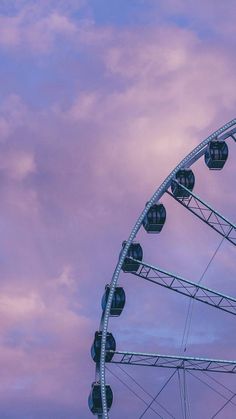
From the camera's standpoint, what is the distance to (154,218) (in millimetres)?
73562

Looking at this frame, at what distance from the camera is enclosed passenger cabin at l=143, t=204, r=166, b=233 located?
73.3m

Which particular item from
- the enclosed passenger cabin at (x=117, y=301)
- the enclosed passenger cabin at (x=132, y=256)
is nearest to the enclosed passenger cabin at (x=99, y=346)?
the enclosed passenger cabin at (x=117, y=301)

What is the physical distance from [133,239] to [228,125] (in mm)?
8279

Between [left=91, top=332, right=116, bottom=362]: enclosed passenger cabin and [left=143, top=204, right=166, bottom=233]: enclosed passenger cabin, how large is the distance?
691 cm

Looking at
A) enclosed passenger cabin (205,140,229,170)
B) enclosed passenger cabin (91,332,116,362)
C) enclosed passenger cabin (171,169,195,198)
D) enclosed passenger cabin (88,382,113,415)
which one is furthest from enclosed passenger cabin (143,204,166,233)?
enclosed passenger cabin (88,382,113,415)

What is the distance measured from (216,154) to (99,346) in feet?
43.1

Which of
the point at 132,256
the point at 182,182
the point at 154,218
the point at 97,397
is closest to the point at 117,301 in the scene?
the point at 132,256

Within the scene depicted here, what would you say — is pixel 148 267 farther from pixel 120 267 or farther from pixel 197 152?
→ pixel 197 152

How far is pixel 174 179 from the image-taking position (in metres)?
73.2

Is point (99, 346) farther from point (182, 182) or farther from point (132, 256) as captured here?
point (182, 182)

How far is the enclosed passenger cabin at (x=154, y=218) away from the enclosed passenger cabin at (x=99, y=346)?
6.91 meters

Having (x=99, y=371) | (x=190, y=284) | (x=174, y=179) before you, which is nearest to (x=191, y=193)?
(x=174, y=179)

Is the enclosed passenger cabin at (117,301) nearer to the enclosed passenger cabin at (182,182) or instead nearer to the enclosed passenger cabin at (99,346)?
the enclosed passenger cabin at (99,346)

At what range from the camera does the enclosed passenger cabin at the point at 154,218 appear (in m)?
73.3
